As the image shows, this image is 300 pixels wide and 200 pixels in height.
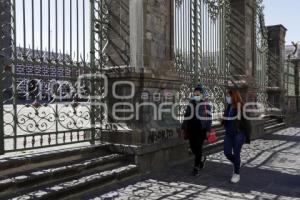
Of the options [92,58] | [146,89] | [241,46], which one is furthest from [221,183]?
[241,46]

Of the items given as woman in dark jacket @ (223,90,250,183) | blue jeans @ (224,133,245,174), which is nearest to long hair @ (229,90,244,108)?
woman in dark jacket @ (223,90,250,183)

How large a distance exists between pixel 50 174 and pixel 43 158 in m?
0.39

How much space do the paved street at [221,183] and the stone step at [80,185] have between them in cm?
18

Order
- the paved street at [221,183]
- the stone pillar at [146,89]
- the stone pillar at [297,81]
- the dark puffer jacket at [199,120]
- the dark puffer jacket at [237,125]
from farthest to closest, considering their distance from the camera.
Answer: the stone pillar at [297,81] → the stone pillar at [146,89] → the dark puffer jacket at [199,120] → the dark puffer jacket at [237,125] → the paved street at [221,183]

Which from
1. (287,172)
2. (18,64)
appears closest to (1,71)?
(18,64)

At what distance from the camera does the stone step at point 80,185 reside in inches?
184

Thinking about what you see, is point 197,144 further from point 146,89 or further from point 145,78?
point 145,78

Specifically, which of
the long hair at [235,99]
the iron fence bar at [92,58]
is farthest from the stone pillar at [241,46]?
the iron fence bar at [92,58]

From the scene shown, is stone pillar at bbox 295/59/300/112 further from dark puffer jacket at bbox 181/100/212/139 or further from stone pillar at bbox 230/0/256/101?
dark puffer jacket at bbox 181/100/212/139

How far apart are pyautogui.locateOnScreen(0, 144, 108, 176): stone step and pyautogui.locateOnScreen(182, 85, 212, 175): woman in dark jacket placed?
1649 mm

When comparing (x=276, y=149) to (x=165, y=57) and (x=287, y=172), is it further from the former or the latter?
(x=165, y=57)

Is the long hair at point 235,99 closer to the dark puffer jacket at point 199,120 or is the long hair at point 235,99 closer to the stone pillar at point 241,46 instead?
the dark puffer jacket at point 199,120

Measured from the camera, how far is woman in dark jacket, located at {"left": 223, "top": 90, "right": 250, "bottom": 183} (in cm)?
612

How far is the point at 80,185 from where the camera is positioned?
5242 millimetres
